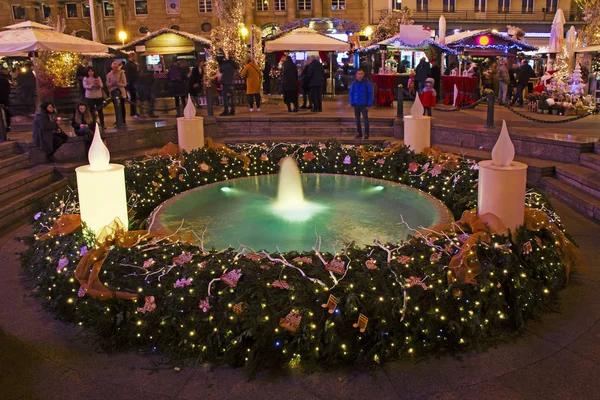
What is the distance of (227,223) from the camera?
6039mm

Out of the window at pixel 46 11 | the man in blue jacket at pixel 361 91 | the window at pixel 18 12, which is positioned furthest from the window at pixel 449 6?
the man in blue jacket at pixel 361 91

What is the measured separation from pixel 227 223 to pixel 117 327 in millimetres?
2248

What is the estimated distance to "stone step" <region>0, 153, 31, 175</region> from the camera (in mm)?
8570

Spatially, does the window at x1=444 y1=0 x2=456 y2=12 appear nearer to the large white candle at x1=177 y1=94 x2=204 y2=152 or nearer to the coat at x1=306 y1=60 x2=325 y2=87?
the coat at x1=306 y1=60 x2=325 y2=87

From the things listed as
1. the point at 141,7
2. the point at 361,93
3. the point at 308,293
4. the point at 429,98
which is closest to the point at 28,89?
the point at 361,93

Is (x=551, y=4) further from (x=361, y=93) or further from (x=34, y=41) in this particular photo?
(x=34, y=41)

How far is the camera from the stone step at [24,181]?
7.73 metres

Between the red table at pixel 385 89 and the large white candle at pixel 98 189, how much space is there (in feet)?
40.6

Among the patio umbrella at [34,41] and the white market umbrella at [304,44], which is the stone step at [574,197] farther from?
the white market umbrella at [304,44]

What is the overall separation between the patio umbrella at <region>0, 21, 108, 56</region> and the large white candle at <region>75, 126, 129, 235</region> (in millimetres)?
8543

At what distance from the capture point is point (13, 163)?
880 centimetres

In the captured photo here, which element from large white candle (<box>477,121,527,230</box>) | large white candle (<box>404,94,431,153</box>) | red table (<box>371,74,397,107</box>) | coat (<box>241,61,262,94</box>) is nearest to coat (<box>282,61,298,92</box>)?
coat (<box>241,61,262,94</box>)

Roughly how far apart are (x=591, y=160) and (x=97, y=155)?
6.76 metres

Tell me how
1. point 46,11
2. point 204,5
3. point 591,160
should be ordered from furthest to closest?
1. point 46,11
2. point 204,5
3. point 591,160
